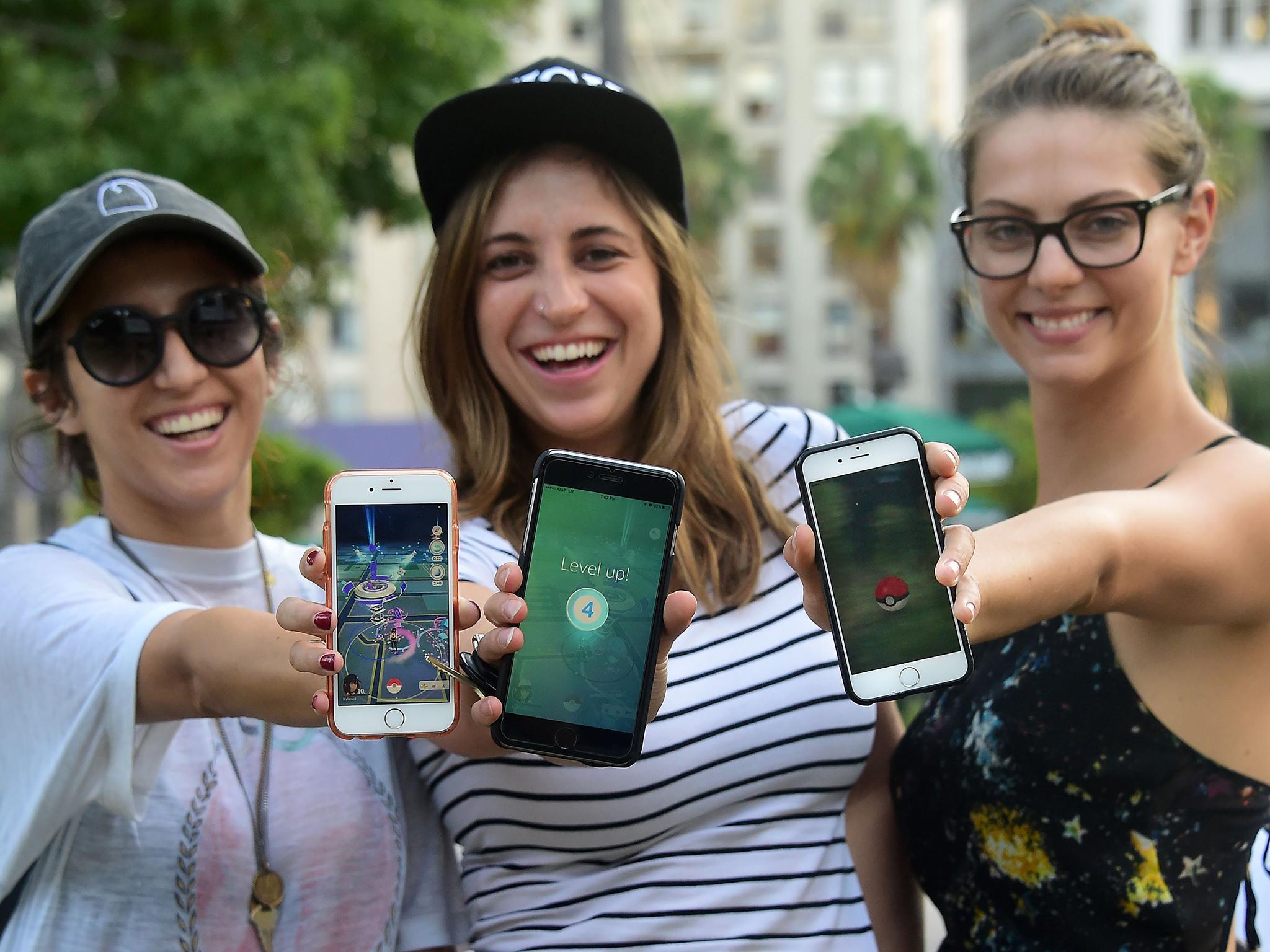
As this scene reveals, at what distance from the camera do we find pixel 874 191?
3912 cm

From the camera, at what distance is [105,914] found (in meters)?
2.14

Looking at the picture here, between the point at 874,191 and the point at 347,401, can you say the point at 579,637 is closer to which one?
the point at 347,401

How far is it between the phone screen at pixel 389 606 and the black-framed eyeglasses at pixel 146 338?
743 millimetres

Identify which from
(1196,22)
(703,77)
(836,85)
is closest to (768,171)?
(836,85)

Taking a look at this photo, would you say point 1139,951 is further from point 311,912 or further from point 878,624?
point 311,912

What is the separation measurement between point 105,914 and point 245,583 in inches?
27.4

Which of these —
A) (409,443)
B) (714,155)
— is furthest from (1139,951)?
(714,155)

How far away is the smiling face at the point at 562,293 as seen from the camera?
2.50 metres

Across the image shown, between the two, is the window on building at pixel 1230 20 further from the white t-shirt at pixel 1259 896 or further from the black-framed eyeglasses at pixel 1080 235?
the white t-shirt at pixel 1259 896

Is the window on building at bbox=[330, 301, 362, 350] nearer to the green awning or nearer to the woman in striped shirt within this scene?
the green awning

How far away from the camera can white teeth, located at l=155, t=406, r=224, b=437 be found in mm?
2398

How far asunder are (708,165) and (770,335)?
33.7 ft

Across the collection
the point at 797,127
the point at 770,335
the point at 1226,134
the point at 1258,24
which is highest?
the point at 1258,24

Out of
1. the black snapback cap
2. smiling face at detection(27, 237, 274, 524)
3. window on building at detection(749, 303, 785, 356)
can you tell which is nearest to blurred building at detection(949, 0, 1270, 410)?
window on building at detection(749, 303, 785, 356)
